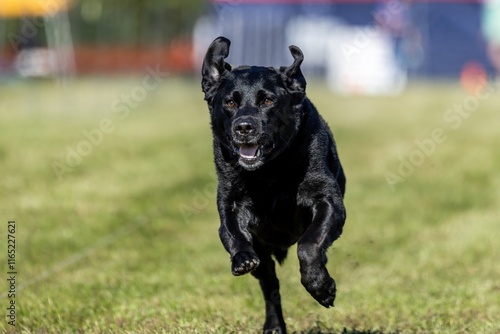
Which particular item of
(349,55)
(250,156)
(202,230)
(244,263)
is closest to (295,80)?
(250,156)

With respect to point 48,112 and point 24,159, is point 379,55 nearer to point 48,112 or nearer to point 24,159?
point 48,112

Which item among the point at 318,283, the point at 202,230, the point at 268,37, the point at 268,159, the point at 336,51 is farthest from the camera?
the point at 336,51

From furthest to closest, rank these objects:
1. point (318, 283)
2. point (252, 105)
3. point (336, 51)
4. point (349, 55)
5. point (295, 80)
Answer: point (336, 51), point (349, 55), point (295, 80), point (252, 105), point (318, 283)

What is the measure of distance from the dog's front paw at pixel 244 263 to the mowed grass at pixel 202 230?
3.42ft

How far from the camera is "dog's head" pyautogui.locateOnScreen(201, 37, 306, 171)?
15.5 ft

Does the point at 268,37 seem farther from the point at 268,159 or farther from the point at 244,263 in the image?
the point at 244,263

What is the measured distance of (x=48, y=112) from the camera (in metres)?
21.9

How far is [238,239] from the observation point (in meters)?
4.73

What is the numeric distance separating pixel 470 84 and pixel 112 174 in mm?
23724

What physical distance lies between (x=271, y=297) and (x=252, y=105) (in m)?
1.39

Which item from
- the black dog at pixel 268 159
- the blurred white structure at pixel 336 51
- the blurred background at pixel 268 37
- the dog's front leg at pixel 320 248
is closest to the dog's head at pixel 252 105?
the black dog at pixel 268 159

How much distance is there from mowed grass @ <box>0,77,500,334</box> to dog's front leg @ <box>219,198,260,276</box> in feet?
2.94

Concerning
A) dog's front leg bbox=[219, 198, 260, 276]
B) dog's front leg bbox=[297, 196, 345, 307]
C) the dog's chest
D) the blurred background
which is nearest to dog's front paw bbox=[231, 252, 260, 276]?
dog's front leg bbox=[219, 198, 260, 276]

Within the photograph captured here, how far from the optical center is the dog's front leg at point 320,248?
14.7ft
